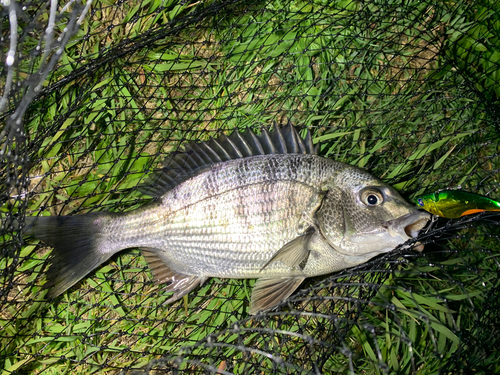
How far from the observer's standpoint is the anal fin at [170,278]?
129 inches

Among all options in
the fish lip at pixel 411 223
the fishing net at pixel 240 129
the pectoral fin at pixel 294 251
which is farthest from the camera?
the fishing net at pixel 240 129

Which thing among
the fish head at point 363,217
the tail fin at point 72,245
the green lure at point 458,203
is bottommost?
the green lure at point 458,203

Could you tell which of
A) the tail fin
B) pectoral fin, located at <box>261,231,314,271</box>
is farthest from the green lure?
the tail fin

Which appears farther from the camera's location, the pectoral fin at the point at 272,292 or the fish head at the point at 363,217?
the pectoral fin at the point at 272,292

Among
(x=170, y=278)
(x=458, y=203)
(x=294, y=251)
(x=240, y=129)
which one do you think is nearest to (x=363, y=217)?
(x=294, y=251)

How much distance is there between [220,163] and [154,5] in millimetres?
1644

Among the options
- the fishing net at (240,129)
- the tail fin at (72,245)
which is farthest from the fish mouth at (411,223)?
the tail fin at (72,245)

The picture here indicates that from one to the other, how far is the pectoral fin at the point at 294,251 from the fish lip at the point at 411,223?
0.56 metres

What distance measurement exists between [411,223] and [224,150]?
4.74 ft

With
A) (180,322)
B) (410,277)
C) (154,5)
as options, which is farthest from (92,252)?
(410,277)

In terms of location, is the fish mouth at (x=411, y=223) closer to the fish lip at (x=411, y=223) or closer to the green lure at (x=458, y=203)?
the fish lip at (x=411, y=223)

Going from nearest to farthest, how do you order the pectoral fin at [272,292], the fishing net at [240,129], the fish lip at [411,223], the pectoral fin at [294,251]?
the fish lip at [411,223] < the pectoral fin at [294,251] < the pectoral fin at [272,292] < the fishing net at [240,129]

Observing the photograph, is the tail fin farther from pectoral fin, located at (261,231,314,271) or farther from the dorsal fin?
pectoral fin, located at (261,231,314,271)

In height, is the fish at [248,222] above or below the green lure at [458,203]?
above
